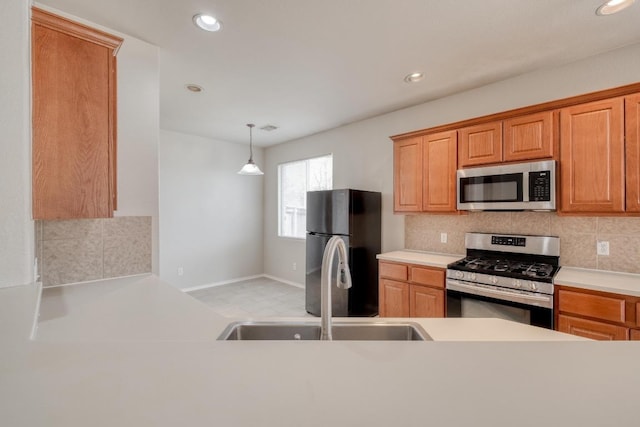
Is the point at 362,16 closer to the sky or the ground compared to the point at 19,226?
closer to the sky

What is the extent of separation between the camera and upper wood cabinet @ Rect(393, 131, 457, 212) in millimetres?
2930

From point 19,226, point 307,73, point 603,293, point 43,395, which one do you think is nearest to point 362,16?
point 307,73

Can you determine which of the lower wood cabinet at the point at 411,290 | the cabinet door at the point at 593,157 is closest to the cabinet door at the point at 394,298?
the lower wood cabinet at the point at 411,290

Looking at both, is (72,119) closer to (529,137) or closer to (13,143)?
(13,143)

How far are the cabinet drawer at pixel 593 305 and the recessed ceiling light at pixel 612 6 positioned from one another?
1857 mm

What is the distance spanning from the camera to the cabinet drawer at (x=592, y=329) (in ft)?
6.04

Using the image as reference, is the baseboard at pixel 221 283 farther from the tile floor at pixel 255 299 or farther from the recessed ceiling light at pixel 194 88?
the recessed ceiling light at pixel 194 88

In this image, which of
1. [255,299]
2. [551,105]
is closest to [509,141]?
[551,105]

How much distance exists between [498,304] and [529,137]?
1453 millimetres

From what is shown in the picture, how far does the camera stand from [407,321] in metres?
1.26

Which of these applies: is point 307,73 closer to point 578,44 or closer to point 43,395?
point 578,44

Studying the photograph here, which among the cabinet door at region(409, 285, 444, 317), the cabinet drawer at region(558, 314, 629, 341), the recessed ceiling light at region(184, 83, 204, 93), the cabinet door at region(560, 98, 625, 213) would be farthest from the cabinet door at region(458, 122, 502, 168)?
the recessed ceiling light at region(184, 83, 204, 93)

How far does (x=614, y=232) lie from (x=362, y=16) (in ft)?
8.54

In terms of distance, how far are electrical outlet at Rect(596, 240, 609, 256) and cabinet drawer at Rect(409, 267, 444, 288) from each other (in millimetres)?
1230
